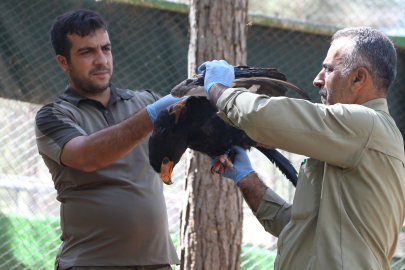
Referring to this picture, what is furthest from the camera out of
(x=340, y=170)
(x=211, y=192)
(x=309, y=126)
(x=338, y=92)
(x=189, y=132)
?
(x=211, y=192)

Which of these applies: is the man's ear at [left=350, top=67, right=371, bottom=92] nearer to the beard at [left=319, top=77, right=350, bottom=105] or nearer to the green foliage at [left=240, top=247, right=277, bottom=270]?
the beard at [left=319, top=77, right=350, bottom=105]

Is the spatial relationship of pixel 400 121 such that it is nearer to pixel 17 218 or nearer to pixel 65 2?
pixel 65 2

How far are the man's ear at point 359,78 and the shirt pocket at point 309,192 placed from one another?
1.19 feet

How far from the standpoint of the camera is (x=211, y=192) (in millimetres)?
3547

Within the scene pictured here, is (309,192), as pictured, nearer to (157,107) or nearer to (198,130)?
(198,130)

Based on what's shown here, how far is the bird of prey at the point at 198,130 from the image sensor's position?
2.14 meters

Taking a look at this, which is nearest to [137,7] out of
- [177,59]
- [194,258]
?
[177,59]

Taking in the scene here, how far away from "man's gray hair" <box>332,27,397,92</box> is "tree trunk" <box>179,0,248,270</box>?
6.72 feet

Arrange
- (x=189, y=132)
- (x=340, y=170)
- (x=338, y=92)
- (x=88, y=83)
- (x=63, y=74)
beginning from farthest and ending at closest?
(x=63, y=74) < (x=88, y=83) < (x=189, y=132) < (x=338, y=92) < (x=340, y=170)

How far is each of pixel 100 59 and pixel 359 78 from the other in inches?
65.0

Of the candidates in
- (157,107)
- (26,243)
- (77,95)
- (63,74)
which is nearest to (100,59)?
(77,95)

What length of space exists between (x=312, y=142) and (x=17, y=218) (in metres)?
3.97

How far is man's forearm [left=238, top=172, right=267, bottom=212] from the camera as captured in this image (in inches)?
80.0

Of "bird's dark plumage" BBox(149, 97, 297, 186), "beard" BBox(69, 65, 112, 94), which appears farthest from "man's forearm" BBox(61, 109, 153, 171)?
"beard" BBox(69, 65, 112, 94)
